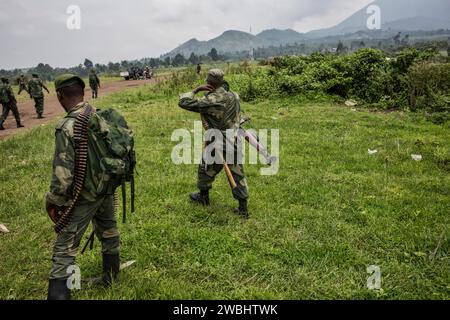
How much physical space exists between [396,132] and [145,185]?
7508 mm

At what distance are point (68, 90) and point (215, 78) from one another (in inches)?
99.9

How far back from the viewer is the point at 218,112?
5.85 metres

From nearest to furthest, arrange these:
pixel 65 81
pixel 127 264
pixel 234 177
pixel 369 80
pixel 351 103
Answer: pixel 65 81
pixel 127 264
pixel 234 177
pixel 351 103
pixel 369 80

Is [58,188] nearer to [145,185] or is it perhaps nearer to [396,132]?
[145,185]

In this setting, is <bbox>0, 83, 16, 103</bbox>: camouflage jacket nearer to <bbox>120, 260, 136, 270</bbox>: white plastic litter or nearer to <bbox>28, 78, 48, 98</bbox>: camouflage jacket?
<bbox>28, 78, 48, 98</bbox>: camouflage jacket

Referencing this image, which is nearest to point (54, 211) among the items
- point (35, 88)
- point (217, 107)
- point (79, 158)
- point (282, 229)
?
point (79, 158)

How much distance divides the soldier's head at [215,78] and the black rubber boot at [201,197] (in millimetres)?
1919

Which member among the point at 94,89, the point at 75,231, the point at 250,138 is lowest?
the point at 75,231

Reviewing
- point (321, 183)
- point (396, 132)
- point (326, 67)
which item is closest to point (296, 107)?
point (326, 67)

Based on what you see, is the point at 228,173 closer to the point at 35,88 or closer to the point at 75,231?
the point at 75,231

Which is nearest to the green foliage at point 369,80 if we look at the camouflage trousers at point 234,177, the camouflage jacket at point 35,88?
the camouflage trousers at point 234,177

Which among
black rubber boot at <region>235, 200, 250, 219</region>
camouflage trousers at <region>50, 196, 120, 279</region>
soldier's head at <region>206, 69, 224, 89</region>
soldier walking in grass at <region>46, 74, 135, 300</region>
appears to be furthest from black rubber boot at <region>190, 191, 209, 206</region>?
soldier walking in grass at <region>46, 74, 135, 300</region>
